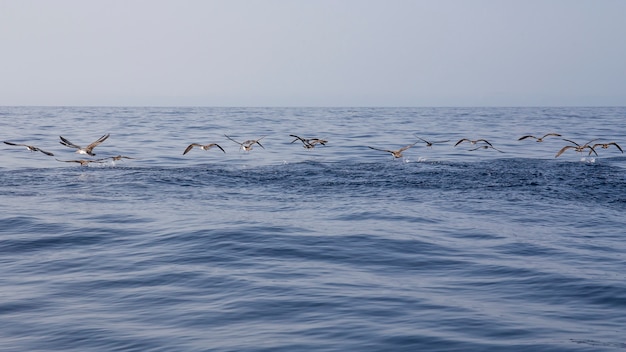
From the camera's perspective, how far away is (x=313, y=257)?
619 inches

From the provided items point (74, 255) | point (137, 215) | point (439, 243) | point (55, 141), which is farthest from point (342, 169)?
point (55, 141)

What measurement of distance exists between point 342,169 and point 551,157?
11.2m

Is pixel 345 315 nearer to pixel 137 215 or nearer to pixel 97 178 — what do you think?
pixel 137 215

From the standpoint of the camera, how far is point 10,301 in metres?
12.5

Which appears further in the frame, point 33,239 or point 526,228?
point 526,228

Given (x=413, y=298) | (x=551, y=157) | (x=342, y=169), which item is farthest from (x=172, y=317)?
(x=551, y=157)

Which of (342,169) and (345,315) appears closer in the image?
(345,315)

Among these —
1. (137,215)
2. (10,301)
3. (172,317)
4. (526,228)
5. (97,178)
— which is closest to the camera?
(172,317)

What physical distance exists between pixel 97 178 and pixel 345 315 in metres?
17.8

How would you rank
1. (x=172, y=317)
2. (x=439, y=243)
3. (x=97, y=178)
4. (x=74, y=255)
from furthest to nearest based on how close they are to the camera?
(x=97, y=178), (x=439, y=243), (x=74, y=255), (x=172, y=317)

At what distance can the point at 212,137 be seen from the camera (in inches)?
2005

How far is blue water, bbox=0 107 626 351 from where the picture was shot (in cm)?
1096

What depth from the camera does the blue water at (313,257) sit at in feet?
36.0

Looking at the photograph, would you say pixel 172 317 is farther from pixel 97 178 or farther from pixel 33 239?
pixel 97 178
